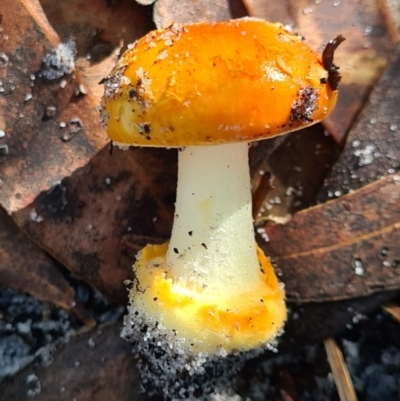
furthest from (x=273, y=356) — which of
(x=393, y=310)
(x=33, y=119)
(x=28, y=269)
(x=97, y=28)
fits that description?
(x=97, y=28)

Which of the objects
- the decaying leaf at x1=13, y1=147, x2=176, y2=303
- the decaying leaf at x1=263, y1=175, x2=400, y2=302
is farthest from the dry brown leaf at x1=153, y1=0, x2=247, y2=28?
the decaying leaf at x1=263, y1=175, x2=400, y2=302

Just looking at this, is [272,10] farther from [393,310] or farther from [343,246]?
[393,310]

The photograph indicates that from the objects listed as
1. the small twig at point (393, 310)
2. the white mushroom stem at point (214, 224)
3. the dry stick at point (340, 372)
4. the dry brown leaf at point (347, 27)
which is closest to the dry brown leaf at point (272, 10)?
the dry brown leaf at point (347, 27)

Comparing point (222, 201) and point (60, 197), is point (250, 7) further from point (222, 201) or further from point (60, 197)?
point (60, 197)

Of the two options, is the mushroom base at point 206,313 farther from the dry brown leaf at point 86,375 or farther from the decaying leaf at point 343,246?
the dry brown leaf at point 86,375

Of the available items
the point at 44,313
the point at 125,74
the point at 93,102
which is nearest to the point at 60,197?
the point at 93,102
